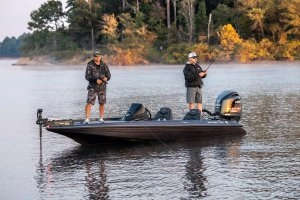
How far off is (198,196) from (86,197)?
1.44 metres

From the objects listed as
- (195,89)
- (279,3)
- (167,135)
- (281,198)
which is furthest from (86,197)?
(279,3)

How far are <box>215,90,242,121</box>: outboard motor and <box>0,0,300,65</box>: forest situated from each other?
54.0m

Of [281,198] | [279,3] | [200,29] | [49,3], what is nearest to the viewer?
[281,198]

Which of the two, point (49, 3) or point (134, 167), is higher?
point (49, 3)

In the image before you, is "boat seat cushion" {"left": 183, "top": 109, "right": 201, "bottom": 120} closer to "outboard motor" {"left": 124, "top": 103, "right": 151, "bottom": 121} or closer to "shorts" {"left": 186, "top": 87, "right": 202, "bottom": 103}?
"outboard motor" {"left": 124, "top": 103, "right": 151, "bottom": 121}

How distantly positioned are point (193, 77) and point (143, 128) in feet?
7.55

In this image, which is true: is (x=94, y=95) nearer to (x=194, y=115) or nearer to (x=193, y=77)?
(x=194, y=115)

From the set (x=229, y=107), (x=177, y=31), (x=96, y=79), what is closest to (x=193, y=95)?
(x=229, y=107)

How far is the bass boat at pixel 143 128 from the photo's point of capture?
36.4 ft

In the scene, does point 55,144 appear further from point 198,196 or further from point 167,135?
point 198,196

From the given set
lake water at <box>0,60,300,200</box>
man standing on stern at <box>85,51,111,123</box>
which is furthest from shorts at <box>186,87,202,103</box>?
man standing on stern at <box>85,51,111,123</box>

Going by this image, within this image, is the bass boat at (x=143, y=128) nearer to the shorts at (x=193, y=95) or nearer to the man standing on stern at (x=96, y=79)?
the man standing on stern at (x=96, y=79)

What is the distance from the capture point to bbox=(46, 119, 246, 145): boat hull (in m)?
11.1

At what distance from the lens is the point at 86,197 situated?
753cm
